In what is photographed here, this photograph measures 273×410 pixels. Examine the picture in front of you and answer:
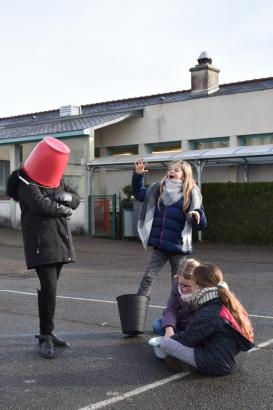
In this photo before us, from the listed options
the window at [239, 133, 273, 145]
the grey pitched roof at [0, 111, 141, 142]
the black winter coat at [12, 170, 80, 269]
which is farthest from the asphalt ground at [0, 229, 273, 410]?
the grey pitched roof at [0, 111, 141, 142]

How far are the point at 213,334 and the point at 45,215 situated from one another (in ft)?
5.92

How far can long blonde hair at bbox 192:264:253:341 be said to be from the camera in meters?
4.81

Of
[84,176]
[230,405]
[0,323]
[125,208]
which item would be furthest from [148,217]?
[84,176]

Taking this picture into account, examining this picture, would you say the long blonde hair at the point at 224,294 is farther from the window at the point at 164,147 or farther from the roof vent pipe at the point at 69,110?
the roof vent pipe at the point at 69,110

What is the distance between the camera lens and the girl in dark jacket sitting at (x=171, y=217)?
6.33m

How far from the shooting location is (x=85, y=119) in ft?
84.7

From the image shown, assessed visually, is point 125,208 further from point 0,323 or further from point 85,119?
point 0,323

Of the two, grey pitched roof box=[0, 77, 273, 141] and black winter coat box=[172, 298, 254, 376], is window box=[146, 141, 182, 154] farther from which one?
black winter coat box=[172, 298, 254, 376]

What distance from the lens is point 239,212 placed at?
18781 mm

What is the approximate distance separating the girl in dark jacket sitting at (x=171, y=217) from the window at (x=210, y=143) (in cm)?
1623

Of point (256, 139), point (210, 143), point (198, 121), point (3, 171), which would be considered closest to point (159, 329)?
point (256, 139)

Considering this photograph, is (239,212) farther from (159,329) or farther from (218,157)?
(159,329)

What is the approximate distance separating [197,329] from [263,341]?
1447mm

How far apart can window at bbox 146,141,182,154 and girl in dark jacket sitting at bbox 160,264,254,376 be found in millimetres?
18890
